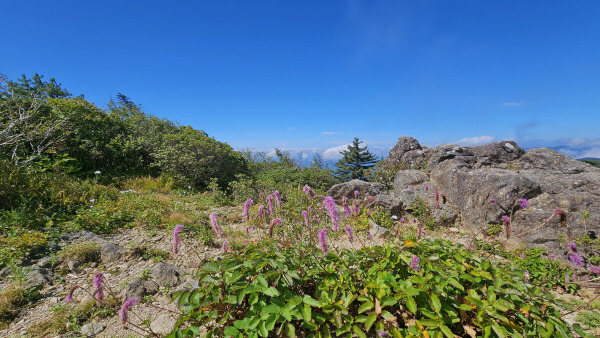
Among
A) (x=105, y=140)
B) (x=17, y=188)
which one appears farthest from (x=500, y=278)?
(x=105, y=140)

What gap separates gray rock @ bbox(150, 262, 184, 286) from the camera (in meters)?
3.71

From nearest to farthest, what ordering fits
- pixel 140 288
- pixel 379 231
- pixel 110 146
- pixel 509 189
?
pixel 140 288
pixel 379 231
pixel 509 189
pixel 110 146

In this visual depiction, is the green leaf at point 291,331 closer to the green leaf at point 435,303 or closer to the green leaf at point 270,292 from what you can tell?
the green leaf at point 270,292

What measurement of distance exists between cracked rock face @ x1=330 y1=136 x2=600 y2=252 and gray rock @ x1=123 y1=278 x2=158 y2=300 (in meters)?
5.26

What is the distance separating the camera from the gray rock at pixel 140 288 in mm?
3346

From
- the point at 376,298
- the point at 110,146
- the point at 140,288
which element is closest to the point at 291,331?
the point at 376,298

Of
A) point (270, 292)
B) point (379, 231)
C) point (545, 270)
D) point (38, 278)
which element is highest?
point (270, 292)

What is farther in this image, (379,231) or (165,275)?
(379,231)

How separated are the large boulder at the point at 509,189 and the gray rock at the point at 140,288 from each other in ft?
17.2

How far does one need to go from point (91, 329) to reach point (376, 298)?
3.36m

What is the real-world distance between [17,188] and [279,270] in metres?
7.89

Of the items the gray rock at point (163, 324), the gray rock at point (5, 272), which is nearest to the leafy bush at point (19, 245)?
the gray rock at point (5, 272)

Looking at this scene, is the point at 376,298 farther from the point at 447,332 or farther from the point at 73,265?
the point at 73,265

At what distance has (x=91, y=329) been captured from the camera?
282 cm
